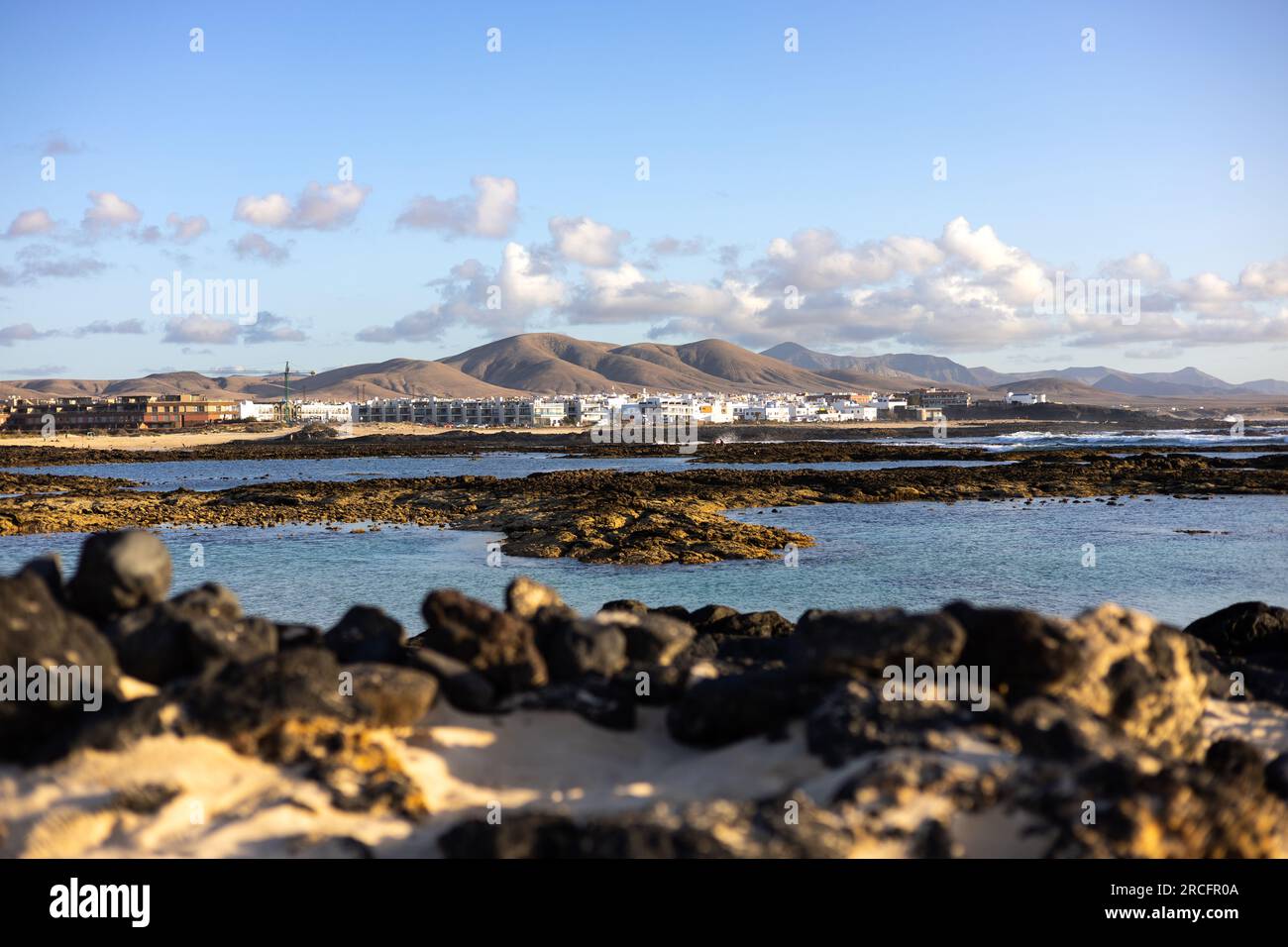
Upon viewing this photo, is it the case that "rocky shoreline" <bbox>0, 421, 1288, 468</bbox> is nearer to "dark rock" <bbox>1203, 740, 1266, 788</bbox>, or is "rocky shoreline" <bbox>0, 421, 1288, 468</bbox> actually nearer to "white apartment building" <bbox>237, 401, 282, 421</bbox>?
"white apartment building" <bbox>237, 401, 282, 421</bbox>

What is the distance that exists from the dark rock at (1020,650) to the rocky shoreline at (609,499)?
1880 cm

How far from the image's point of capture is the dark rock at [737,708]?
768 centimetres

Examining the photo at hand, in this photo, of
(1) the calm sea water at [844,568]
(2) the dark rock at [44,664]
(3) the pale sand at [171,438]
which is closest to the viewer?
(2) the dark rock at [44,664]

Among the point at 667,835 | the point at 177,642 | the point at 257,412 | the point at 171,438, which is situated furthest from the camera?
the point at 257,412

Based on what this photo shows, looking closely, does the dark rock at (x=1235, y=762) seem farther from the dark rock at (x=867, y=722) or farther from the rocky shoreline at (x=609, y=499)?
the rocky shoreline at (x=609, y=499)

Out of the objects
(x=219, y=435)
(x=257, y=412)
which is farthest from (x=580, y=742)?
(x=257, y=412)

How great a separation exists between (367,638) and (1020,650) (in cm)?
546

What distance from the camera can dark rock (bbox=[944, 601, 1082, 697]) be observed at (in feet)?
25.6

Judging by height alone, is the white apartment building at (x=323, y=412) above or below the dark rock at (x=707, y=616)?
above

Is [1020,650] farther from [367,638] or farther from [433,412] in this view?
[433,412]

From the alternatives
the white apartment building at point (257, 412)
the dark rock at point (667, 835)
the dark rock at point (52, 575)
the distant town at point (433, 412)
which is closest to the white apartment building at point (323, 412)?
the distant town at point (433, 412)

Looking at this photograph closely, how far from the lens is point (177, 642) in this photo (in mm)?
8000

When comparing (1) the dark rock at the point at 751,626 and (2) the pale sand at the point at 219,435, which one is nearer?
(1) the dark rock at the point at 751,626

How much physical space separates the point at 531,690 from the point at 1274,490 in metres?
48.3
